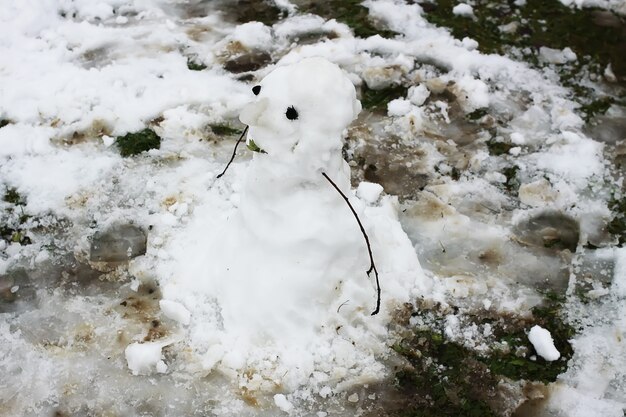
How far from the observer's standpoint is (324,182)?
2.42m

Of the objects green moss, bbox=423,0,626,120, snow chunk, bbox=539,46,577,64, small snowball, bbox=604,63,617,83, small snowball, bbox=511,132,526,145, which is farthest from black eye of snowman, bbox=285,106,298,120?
small snowball, bbox=604,63,617,83

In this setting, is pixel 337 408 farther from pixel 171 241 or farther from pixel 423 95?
pixel 423 95

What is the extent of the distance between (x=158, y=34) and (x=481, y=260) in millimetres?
2784

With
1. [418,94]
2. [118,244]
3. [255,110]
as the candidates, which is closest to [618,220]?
[418,94]

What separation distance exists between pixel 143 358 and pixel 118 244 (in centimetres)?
73

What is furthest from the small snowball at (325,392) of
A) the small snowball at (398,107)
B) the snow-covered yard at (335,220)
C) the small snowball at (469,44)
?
the small snowball at (469,44)

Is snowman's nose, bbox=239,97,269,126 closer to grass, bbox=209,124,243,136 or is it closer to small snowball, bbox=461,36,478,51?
grass, bbox=209,124,243,136

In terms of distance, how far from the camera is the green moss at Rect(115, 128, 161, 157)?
348 cm

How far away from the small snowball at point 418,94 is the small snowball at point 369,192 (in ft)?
2.92

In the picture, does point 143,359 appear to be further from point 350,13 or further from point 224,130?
point 350,13

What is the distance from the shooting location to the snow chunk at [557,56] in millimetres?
4258

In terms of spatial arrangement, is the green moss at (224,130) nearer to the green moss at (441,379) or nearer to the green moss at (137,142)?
the green moss at (137,142)

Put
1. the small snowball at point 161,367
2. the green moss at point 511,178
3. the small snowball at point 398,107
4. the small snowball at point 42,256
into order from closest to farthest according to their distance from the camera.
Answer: the small snowball at point 161,367 < the small snowball at point 42,256 < the green moss at point 511,178 < the small snowball at point 398,107

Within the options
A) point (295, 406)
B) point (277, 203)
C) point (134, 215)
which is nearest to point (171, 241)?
point (134, 215)
